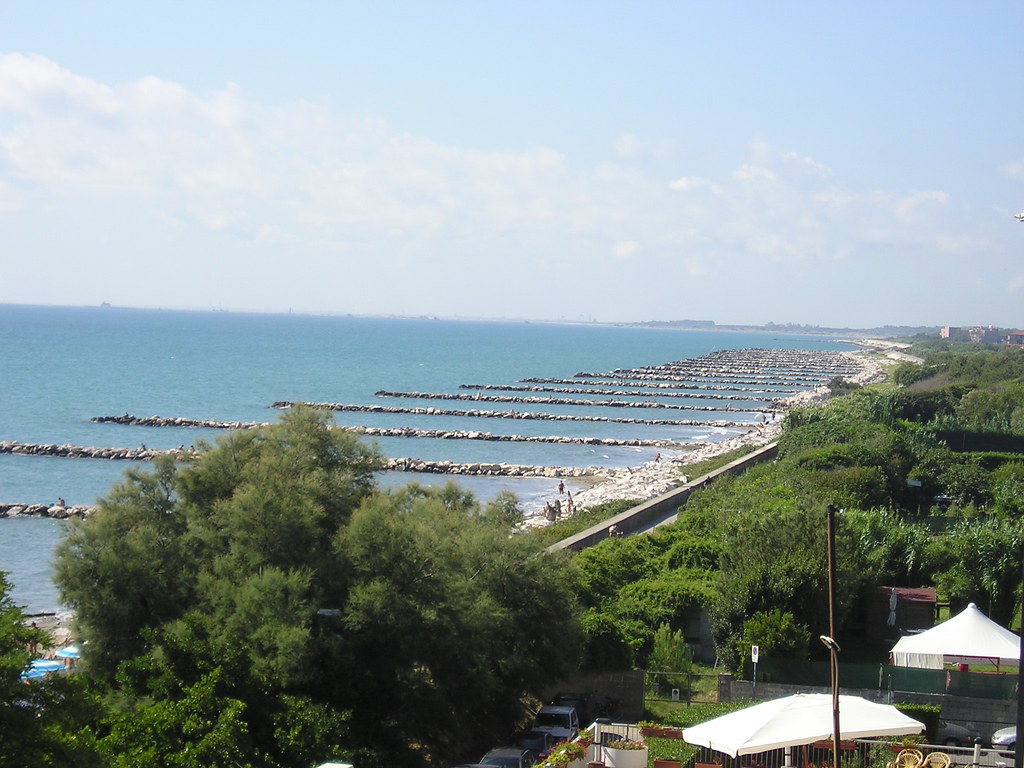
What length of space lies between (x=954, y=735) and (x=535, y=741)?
20.2 ft

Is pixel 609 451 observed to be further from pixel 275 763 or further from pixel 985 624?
pixel 275 763

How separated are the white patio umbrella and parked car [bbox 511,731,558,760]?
9.63ft

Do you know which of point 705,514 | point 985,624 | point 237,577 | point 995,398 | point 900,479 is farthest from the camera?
point 995,398

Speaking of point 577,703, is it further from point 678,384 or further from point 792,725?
point 678,384

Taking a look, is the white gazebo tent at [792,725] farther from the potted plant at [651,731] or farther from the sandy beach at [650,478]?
the sandy beach at [650,478]

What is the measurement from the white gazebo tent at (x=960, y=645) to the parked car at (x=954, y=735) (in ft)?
4.90

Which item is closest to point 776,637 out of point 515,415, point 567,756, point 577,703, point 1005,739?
point 577,703

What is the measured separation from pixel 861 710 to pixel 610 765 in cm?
321

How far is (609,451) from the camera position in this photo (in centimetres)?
6675

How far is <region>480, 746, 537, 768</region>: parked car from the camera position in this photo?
14.4 meters

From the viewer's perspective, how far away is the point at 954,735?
51.1ft

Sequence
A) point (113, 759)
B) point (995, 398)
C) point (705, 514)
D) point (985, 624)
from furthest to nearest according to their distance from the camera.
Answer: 1. point (995, 398)
2. point (705, 514)
3. point (985, 624)
4. point (113, 759)

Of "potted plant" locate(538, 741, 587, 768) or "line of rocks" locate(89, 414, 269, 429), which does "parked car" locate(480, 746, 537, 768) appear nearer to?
"potted plant" locate(538, 741, 587, 768)

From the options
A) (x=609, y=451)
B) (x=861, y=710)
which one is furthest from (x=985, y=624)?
(x=609, y=451)
